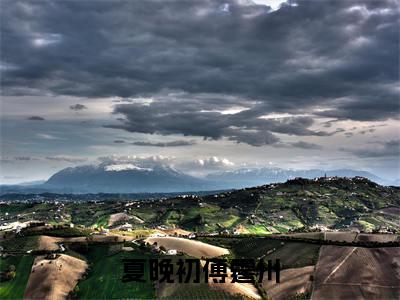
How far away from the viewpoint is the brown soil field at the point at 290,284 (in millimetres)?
176625

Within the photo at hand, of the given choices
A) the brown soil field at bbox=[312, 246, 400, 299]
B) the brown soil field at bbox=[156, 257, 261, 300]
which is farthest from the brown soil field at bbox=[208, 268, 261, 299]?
the brown soil field at bbox=[312, 246, 400, 299]

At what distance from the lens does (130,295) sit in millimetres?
181875

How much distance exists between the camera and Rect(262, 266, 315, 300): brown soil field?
177 metres

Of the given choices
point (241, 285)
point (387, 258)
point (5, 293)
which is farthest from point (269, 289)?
point (5, 293)

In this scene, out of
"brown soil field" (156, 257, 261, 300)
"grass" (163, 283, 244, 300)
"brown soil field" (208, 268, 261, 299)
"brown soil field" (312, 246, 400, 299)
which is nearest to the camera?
"brown soil field" (312, 246, 400, 299)

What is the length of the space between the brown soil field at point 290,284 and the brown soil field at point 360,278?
391 cm

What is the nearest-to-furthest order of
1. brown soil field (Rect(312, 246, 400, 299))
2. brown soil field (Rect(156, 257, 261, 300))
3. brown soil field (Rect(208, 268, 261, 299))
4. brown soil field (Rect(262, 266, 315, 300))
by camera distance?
1. brown soil field (Rect(312, 246, 400, 299))
2. brown soil field (Rect(208, 268, 261, 299))
3. brown soil field (Rect(156, 257, 261, 300))
4. brown soil field (Rect(262, 266, 315, 300))

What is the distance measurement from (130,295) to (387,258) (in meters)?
106

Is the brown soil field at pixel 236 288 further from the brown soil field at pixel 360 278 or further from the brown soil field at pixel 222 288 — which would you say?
the brown soil field at pixel 360 278

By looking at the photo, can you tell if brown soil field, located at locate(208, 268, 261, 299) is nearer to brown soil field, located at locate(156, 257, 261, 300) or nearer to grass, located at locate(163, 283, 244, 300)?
brown soil field, located at locate(156, 257, 261, 300)

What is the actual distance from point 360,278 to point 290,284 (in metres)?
26.2

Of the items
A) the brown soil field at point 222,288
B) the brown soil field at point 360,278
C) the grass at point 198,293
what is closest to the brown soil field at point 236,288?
the brown soil field at point 222,288

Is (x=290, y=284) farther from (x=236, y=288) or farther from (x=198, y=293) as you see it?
(x=198, y=293)

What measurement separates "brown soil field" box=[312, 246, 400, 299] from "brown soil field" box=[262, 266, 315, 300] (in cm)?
391
